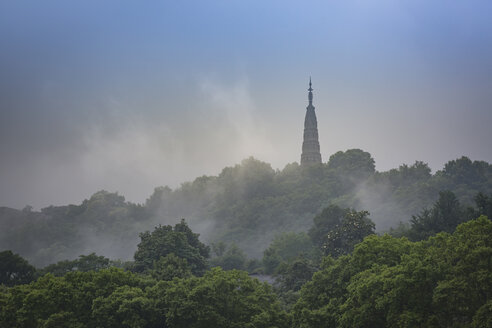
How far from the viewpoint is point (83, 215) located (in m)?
117

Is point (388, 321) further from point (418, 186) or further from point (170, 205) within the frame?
point (170, 205)

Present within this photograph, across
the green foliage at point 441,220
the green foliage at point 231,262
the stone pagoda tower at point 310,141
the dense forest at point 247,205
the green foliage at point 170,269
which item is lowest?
the green foliage at point 170,269

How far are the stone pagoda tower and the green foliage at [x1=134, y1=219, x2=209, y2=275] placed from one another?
6684 centimetres

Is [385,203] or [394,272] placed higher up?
[385,203]

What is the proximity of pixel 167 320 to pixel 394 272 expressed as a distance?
13.1 metres

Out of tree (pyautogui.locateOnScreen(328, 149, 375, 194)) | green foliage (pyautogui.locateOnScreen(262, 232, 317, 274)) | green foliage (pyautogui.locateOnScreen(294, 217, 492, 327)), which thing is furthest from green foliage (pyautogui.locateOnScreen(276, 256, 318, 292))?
tree (pyautogui.locateOnScreen(328, 149, 375, 194))

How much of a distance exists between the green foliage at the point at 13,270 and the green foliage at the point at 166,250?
10045 millimetres

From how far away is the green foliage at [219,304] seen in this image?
31.4m

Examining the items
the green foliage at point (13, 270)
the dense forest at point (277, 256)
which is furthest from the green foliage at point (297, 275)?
the green foliage at point (13, 270)

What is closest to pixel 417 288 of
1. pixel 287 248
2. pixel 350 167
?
pixel 287 248

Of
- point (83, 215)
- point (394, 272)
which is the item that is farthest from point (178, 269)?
point (83, 215)

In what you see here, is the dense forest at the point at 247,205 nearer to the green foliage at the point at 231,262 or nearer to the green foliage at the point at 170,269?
the green foliage at the point at 231,262

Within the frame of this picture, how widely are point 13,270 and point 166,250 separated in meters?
14.2

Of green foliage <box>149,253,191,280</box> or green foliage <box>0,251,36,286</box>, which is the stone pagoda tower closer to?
green foliage <box>149,253,191,280</box>
